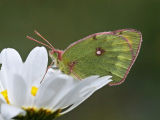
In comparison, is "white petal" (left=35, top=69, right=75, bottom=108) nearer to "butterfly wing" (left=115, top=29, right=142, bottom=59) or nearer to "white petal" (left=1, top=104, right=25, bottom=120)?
"white petal" (left=1, top=104, right=25, bottom=120)

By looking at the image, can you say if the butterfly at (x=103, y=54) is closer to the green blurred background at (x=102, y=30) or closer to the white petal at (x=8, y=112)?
the white petal at (x=8, y=112)

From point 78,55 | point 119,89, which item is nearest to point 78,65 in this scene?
point 78,55

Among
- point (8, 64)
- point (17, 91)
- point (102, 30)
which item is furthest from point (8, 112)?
point (102, 30)

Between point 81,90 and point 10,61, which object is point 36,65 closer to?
point 10,61

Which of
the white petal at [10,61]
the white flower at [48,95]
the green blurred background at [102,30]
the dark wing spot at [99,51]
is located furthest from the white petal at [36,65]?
the green blurred background at [102,30]

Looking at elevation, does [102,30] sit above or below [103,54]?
below

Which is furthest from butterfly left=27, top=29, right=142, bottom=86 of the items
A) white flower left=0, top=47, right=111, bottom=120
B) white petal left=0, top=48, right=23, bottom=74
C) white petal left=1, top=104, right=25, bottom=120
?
white petal left=1, top=104, right=25, bottom=120
